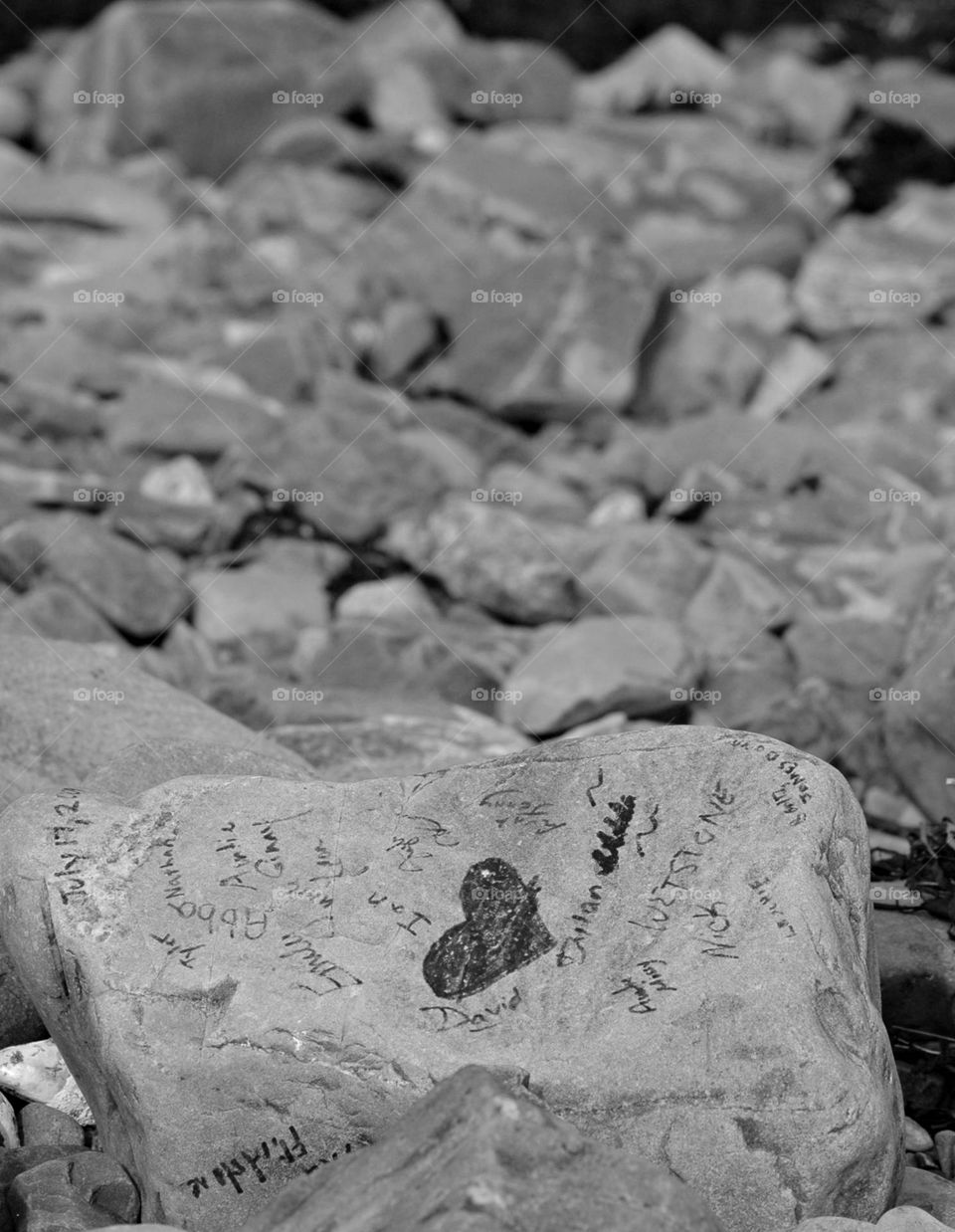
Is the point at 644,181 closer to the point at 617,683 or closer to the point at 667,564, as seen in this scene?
the point at 667,564

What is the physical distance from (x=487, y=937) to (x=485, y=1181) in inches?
37.3

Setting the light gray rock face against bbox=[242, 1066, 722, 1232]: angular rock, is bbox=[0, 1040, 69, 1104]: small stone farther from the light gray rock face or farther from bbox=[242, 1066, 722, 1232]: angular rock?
bbox=[242, 1066, 722, 1232]: angular rock

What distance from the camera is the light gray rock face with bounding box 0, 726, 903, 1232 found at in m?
3.48

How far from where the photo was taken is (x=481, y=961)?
12.4 ft

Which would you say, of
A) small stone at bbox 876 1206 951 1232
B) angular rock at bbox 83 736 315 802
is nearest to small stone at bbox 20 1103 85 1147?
angular rock at bbox 83 736 315 802

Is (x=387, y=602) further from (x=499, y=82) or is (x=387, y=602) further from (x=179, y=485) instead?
(x=499, y=82)

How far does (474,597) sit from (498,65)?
12.3m

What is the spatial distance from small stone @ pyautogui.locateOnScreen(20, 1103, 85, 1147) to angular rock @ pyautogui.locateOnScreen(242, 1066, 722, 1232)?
3.76 feet

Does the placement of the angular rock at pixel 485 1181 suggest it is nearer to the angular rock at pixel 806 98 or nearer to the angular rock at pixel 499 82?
the angular rock at pixel 499 82

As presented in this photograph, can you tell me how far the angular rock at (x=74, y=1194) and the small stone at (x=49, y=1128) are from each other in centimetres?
26

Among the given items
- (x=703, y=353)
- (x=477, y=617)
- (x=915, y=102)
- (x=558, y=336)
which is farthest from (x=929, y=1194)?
(x=915, y=102)

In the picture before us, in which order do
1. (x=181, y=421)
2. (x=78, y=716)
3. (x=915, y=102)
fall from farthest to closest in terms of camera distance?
(x=915, y=102)
(x=181, y=421)
(x=78, y=716)

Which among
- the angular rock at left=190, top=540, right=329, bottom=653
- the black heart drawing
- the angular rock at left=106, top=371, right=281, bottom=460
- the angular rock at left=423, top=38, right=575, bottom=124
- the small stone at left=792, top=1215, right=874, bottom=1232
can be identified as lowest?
the angular rock at left=423, top=38, right=575, bottom=124

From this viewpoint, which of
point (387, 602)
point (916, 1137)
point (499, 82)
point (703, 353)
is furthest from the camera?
point (499, 82)
